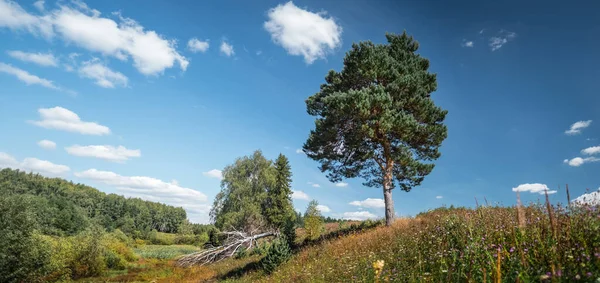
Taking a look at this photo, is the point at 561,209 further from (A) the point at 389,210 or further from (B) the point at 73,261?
(B) the point at 73,261

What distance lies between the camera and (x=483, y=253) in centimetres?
556

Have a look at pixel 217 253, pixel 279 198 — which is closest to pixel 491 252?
pixel 217 253

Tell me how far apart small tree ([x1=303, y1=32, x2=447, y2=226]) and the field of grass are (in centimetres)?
530

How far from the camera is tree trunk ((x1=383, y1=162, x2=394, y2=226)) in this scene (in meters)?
16.8

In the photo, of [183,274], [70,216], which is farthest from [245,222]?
[70,216]

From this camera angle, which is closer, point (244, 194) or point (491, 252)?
point (491, 252)

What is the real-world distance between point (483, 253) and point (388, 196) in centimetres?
1163

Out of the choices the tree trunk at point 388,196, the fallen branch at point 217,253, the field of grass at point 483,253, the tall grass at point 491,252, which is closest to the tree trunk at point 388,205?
the tree trunk at point 388,196

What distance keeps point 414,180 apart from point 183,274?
59.8 feet

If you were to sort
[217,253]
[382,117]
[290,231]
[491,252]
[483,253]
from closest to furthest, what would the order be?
[491,252] < [483,253] < [382,117] < [290,231] < [217,253]

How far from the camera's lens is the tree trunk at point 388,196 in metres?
16.8

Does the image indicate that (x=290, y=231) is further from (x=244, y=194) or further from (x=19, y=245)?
(x=244, y=194)

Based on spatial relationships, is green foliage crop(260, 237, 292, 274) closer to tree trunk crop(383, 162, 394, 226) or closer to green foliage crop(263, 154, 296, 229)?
tree trunk crop(383, 162, 394, 226)

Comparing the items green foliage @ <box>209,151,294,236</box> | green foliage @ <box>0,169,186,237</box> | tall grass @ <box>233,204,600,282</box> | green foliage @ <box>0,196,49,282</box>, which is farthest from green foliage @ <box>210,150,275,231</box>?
green foliage @ <box>0,169,186,237</box>
